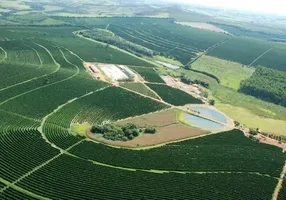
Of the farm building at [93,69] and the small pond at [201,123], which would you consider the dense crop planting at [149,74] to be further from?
the small pond at [201,123]

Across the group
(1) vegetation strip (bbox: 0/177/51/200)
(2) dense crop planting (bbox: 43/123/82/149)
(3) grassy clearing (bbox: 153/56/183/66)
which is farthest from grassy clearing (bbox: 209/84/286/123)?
(1) vegetation strip (bbox: 0/177/51/200)

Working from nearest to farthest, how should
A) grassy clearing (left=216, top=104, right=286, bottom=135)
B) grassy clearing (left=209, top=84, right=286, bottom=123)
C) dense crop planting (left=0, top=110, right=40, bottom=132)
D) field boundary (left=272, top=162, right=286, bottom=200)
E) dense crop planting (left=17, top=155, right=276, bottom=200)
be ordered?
dense crop planting (left=17, top=155, right=276, bottom=200), field boundary (left=272, top=162, right=286, bottom=200), dense crop planting (left=0, top=110, right=40, bottom=132), grassy clearing (left=216, top=104, right=286, bottom=135), grassy clearing (left=209, top=84, right=286, bottom=123)

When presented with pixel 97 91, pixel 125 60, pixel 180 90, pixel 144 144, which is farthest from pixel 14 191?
pixel 125 60

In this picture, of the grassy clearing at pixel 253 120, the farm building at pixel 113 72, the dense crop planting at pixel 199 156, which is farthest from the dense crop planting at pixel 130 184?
the farm building at pixel 113 72

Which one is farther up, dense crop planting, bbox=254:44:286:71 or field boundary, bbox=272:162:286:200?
dense crop planting, bbox=254:44:286:71

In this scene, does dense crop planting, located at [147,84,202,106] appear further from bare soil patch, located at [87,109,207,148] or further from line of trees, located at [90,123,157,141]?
line of trees, located at [90,123,157,141]

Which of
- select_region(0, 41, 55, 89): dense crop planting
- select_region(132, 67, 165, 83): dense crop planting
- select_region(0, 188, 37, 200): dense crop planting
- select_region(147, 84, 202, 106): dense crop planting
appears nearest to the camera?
select_region(0, 188, 37, 200): dense crop planting

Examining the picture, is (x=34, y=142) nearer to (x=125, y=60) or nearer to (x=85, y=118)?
(x=85, y=118)
